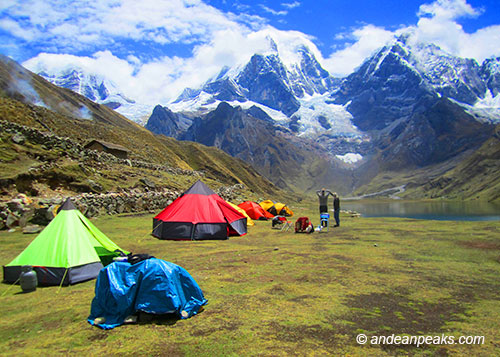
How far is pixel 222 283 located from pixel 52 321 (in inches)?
183

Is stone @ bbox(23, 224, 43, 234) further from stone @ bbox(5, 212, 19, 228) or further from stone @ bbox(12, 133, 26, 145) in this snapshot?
stone @ bbox(12, 133, 26, 145)

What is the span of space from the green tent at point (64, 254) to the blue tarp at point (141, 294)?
3.40 m

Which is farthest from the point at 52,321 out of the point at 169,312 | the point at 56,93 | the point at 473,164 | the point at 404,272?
the point at 473,164

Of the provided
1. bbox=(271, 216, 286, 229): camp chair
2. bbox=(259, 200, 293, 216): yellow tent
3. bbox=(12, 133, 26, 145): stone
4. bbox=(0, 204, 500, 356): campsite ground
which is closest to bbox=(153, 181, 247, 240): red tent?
bbox=(0, 204, 500, 356): campsite ground

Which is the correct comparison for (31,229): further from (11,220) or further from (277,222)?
(277,222)

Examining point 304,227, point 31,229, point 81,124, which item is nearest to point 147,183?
point 31,229

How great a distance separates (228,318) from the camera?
7414 millimetres

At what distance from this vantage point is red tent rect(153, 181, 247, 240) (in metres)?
19.1

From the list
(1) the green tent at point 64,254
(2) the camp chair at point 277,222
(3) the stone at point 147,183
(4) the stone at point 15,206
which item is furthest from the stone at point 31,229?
(3) the stone at point 147,183

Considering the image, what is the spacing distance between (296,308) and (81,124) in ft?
228

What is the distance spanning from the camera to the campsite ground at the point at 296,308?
6152mm

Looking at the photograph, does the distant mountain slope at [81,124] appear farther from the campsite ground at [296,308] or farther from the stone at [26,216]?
the campsite ground at [296,308]

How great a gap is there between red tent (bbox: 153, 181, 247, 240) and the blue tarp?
11226 millimetres

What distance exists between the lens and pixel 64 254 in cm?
1051
